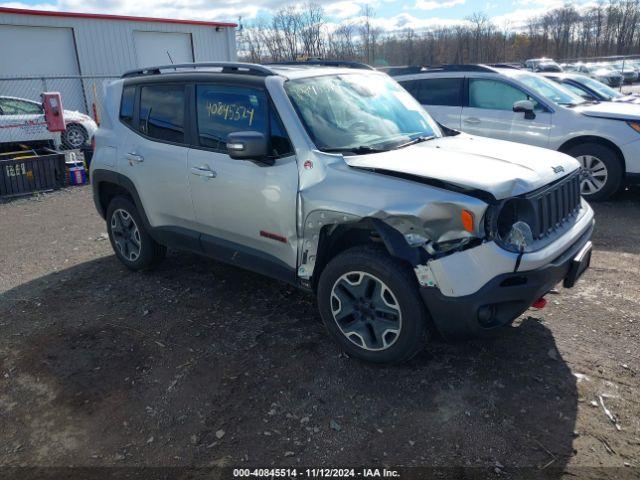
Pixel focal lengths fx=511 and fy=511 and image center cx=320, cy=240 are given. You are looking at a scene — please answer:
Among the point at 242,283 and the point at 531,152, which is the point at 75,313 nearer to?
the point at 242,283

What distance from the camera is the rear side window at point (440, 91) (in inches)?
320

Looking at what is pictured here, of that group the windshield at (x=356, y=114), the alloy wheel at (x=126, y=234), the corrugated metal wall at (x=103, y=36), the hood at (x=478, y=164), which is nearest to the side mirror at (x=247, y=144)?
the windshield at (x=356, y=114)

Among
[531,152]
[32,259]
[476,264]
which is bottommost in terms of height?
[32,259]

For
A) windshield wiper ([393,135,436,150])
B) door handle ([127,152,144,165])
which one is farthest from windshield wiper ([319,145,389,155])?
door handle ([127,152,144,165])

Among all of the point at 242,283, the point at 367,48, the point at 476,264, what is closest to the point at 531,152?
the point at 476,264

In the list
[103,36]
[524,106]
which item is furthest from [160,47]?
[524,106]

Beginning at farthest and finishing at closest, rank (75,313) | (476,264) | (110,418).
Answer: (75,313)
(110,418)
(476,264)

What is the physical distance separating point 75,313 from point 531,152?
3.97m

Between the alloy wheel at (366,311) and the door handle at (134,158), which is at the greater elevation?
the door handle at (134,158)

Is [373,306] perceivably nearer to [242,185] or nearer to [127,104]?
[242,185]

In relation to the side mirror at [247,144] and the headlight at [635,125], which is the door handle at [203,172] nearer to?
the side mirror at [247,144]

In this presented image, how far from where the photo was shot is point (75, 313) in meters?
4.50

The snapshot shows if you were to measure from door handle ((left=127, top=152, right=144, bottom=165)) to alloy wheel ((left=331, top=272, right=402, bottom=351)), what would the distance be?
7.81 ft

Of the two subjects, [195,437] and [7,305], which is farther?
[7,305]
